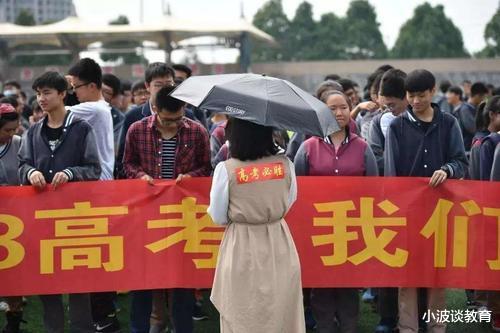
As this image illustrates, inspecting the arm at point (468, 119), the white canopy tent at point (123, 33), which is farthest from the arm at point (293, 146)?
the white canopy tent at point (123, 33)

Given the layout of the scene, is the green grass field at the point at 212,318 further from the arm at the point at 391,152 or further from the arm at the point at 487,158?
the arm at the point at 391,152

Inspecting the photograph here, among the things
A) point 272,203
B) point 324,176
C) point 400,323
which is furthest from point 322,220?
point 272,203

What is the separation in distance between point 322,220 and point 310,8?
3012 inches

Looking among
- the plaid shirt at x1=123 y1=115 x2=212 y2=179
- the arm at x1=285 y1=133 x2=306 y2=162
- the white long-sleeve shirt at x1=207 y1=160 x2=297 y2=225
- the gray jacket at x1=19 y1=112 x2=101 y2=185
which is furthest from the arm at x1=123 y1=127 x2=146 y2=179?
the arm at x1=285 y1=133 x2=306 y2=162

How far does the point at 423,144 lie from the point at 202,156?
1.53 m

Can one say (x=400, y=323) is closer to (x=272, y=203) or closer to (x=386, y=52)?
(x=272, y=203)

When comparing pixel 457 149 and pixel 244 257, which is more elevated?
pixel 457 149

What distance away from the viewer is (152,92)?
5996 mm

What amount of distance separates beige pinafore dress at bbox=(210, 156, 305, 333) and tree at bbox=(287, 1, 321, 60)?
238 ft

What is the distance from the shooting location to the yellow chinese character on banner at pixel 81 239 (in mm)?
5406

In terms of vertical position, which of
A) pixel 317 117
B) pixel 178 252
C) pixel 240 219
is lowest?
pixel 178 252

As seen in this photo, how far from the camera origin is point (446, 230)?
18.1 feet

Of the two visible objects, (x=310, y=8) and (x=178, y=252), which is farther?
(x=310, y=8)

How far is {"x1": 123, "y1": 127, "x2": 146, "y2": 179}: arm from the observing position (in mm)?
5484
